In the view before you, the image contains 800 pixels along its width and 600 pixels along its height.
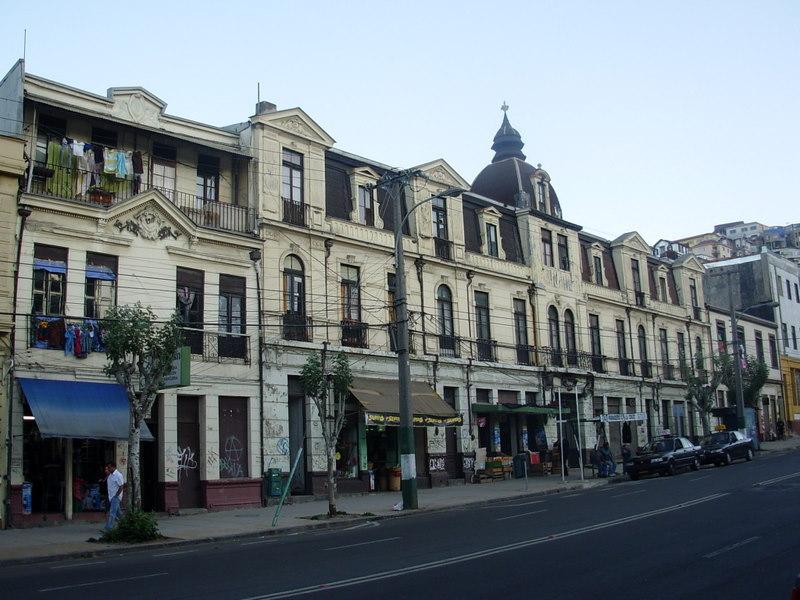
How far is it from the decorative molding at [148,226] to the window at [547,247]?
70.8 feet

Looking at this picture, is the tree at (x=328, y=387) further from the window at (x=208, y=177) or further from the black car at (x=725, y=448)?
the black car at (x=725, y=448)

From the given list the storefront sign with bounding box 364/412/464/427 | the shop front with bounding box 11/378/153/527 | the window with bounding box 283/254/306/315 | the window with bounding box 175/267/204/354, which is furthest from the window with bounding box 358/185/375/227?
the shop front with bounding box 11/378/153/527

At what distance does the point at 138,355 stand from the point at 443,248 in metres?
18.7

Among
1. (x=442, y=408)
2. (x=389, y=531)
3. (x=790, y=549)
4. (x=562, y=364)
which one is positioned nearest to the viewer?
(x=790, y=549)

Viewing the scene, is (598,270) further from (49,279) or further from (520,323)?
(49,279)

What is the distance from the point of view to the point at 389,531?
1917cm

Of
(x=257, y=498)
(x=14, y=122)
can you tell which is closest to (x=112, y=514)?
→ (x=257, y=498)

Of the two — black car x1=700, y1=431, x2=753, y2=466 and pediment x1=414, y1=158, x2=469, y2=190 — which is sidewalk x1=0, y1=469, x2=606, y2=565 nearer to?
black car x1=700, y1=431, x2=753, y2=466

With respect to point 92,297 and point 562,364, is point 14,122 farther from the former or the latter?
point 562,364

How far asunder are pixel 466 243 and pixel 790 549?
26.4m

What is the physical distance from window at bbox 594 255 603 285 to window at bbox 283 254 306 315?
22086 millimetres

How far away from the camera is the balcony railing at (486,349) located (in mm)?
37938

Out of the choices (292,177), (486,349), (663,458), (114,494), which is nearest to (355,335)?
(292,177)

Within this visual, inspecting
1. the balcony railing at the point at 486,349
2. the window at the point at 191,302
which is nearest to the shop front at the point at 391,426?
the balcony railing at the point at 486,349
